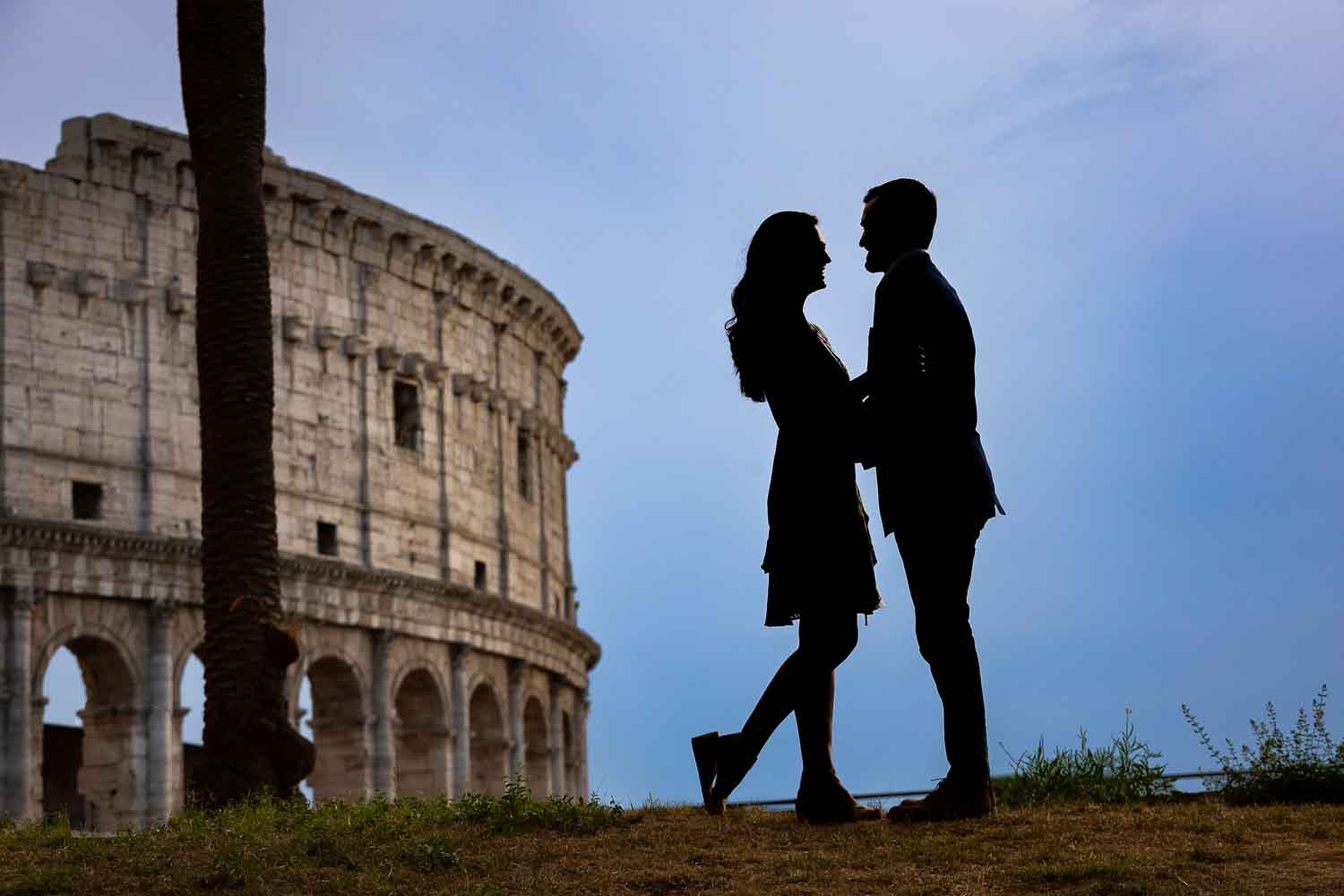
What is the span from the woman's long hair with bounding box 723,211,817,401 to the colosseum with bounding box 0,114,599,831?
23633 millimetres

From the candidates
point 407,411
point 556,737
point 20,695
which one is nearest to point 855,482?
point 20,695

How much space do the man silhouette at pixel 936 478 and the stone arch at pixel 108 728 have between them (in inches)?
1034

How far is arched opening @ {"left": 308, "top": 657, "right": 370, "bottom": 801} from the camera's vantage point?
3906cm

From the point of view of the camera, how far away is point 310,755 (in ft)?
69.4

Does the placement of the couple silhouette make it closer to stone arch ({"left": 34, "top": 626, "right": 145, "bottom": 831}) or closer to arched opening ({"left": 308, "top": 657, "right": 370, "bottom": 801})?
stone arch ({"left": 34, "top": 626, "right": 145, "bottom": 831})

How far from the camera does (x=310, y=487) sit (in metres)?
38.8

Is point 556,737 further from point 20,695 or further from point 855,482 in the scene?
point 855,482

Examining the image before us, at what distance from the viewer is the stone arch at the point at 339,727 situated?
39.0 m

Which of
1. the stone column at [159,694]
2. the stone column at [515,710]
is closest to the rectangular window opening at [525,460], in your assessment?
the stone column at [515,710]

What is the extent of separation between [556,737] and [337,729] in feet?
31.1

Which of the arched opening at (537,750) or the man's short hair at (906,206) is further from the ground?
the man's short hair at (906,206)

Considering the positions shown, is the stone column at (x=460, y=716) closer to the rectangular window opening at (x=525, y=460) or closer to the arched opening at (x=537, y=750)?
the arched opening at (x=537, y=750)

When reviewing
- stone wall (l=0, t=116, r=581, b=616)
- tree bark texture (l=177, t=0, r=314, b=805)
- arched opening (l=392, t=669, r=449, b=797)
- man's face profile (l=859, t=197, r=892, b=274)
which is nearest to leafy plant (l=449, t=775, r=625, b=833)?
man's face profile (l=859, t=197, r=892, b=274)

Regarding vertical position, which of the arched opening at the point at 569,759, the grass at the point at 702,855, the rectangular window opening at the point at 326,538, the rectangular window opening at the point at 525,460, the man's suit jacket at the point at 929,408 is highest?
the rectangular window opening at the point at 525,460
